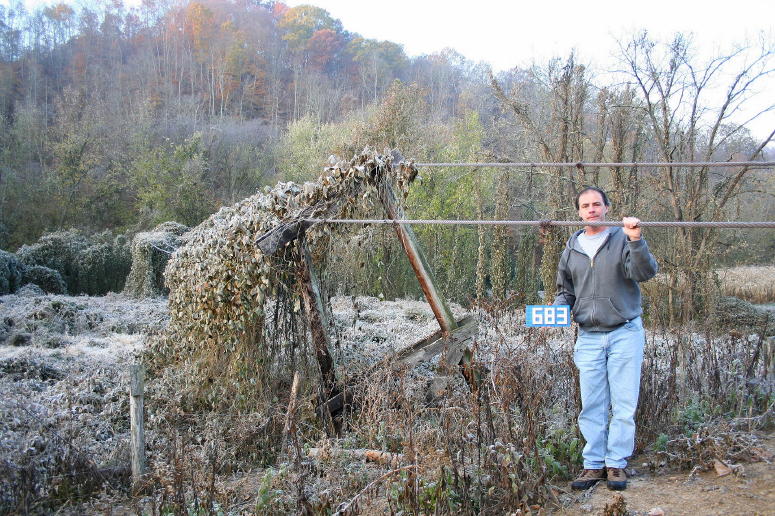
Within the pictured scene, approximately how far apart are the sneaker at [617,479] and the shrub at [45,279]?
1949cm

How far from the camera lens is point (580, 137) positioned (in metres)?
16.0

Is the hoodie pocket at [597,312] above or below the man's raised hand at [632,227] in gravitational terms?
below

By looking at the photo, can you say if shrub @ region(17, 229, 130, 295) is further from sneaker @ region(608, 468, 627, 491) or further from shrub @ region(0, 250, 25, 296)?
sneaker @ region(608, 468, 627, 491)

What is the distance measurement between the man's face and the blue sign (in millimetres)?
586

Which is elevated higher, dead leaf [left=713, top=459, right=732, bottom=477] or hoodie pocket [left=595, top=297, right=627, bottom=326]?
hoodie pocket [left=595, top=297, right=627, bottom=326]

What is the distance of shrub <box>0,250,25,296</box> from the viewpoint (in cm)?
1791

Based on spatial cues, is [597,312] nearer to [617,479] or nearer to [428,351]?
[617,479]

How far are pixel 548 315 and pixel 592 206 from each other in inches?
28.9

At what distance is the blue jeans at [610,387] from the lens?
396 cm

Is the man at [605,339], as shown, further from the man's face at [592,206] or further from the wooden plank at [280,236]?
the wooden plank at [280,236]

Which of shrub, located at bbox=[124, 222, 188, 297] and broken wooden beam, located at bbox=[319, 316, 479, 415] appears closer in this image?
broken wooden beam, located at bbox=[319, 316, 479, 415]

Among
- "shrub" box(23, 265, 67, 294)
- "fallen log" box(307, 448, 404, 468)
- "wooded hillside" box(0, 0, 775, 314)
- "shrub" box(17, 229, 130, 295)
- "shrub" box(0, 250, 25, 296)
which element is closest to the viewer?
"fallen log" box(307, 448, 404, 468)

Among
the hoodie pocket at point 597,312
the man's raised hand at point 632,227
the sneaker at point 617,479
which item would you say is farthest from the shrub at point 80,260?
the man's raised hand at point 632,227

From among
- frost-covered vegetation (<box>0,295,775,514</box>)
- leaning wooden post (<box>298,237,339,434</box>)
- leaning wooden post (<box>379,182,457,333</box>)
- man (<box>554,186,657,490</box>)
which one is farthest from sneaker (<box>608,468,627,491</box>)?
leaning wooden post (<box>298,237,339,434</box>)
